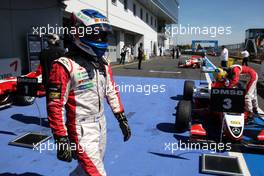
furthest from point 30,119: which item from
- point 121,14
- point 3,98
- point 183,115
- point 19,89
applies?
point 121,14

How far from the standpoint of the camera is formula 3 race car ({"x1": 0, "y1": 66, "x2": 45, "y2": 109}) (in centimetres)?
557

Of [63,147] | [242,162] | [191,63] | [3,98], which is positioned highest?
[191,63]

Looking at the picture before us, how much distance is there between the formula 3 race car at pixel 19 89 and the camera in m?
5.57

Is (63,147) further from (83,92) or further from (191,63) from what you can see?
(191,63)

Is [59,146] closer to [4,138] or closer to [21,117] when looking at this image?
[4,138]

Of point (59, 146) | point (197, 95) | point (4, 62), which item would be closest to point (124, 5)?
point (4, 62)

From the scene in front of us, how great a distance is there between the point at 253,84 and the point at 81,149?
4.67 meters

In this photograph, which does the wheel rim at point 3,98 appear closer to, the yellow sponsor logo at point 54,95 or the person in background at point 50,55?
the person in background at point 50,55

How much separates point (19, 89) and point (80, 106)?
3.79 metres

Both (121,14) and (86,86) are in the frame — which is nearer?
(86,86)

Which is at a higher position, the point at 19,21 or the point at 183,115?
the point at 19,21

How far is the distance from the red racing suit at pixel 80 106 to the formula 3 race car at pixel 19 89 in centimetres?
335

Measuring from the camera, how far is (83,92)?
7.91 feet

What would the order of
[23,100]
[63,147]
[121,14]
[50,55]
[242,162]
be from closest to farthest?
[63,147]
[242,162]
[50,55]
[23,100]
[121,14]
